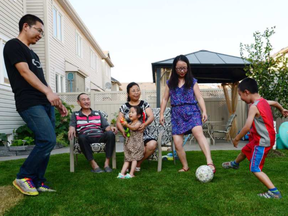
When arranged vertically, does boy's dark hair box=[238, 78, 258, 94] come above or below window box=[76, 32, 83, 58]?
below

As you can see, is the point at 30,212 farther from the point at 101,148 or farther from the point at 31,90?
the point at 101,148

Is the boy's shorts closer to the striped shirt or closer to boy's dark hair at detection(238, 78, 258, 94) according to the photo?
boy's dark hair at detection(238, 78, 258, 94)

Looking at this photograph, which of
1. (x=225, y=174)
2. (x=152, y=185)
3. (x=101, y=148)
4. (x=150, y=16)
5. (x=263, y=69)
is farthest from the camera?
(x=150, y=16)

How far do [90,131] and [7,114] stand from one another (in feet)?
14.8

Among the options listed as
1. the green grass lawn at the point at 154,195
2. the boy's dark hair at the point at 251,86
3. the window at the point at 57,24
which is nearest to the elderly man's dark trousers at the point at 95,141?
the green grass lawn at the point at 154,195

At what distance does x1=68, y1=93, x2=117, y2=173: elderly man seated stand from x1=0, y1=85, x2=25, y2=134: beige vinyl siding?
4006mm

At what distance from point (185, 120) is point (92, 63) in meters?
15.6

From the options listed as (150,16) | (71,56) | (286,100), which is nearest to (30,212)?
(286,100)

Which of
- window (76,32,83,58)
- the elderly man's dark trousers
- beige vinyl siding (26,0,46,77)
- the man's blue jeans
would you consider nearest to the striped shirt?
the elderly man's dark trousers

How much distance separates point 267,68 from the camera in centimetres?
580

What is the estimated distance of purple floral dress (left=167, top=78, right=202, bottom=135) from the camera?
3.92m

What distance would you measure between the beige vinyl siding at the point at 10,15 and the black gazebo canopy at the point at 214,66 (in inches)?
172

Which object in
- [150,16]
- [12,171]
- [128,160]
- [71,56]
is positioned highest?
[150,16]

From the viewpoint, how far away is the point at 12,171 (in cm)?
431
